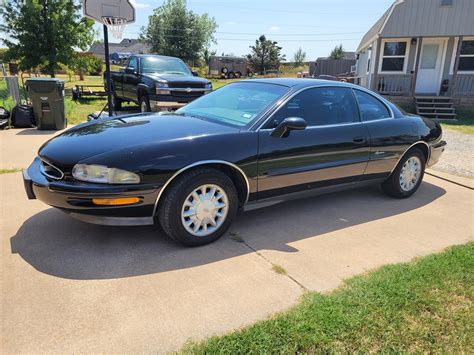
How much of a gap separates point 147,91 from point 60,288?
7468 mm

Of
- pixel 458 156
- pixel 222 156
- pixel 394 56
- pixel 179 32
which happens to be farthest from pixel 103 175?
pixel 179 32

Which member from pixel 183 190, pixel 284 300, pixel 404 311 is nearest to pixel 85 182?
pixel 183 190

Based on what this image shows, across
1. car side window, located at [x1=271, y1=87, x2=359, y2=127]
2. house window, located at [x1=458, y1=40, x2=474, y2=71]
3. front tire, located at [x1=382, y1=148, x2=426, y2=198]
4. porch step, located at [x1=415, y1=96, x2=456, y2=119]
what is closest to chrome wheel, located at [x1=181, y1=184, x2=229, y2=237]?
car side window, located at [x1=271, y1=87, x2=359, y2=127]

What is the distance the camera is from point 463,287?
298cm

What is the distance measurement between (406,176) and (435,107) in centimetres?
1079

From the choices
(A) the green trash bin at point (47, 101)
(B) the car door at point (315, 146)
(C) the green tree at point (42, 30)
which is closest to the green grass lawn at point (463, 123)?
(B) the car door at point (315, 146)

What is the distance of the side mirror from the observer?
362cm

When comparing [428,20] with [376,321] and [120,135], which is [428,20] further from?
[376,321]

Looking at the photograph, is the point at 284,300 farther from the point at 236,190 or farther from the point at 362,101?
the point at 362,101

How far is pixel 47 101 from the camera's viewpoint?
8.74 meters

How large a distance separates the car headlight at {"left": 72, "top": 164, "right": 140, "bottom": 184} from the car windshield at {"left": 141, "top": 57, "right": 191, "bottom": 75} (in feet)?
25.3

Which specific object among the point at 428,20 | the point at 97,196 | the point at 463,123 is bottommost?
the point at 463,123

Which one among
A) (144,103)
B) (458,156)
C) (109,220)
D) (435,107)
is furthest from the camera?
(435,107)

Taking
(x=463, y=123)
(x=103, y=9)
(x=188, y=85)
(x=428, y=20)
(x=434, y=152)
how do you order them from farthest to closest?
1. (x=428, y=20)
2. (x=463, y=123)
3. (x=188, y=85)
4. (x=103, y=9)
5. (x=434, y=152)
